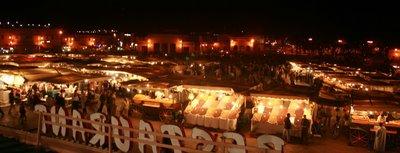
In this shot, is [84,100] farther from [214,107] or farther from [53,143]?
[53,143]

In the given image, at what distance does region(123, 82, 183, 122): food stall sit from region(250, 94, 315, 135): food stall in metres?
4.43

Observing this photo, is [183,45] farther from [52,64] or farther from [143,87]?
[143,87]

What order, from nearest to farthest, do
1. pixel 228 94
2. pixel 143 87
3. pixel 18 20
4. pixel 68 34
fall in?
pixel 228 94, pixel 143 87, pixel 68 34, pixel 18 20

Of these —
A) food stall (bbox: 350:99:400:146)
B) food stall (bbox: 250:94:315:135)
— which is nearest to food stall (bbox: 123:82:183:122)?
food stall (bbox: 250:94:315:135)

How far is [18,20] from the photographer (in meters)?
99.3

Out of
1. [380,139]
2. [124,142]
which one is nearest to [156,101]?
[124,142]

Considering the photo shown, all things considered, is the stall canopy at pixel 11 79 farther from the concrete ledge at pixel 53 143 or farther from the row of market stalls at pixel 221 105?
the concrete ledge at pixel 53 143

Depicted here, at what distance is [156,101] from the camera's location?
2178cm

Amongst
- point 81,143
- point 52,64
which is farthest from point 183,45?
point 81,143

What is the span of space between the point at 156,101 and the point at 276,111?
6.65m

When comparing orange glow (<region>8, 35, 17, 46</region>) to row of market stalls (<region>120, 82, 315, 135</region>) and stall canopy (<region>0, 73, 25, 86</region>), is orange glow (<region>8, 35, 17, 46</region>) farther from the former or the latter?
row of market stalls (<region>120, 82, 315, 135</region>)

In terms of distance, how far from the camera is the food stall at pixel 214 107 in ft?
64.1

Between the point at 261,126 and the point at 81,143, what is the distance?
8422 mm

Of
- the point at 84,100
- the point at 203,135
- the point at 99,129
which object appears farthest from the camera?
the point at 84,100
